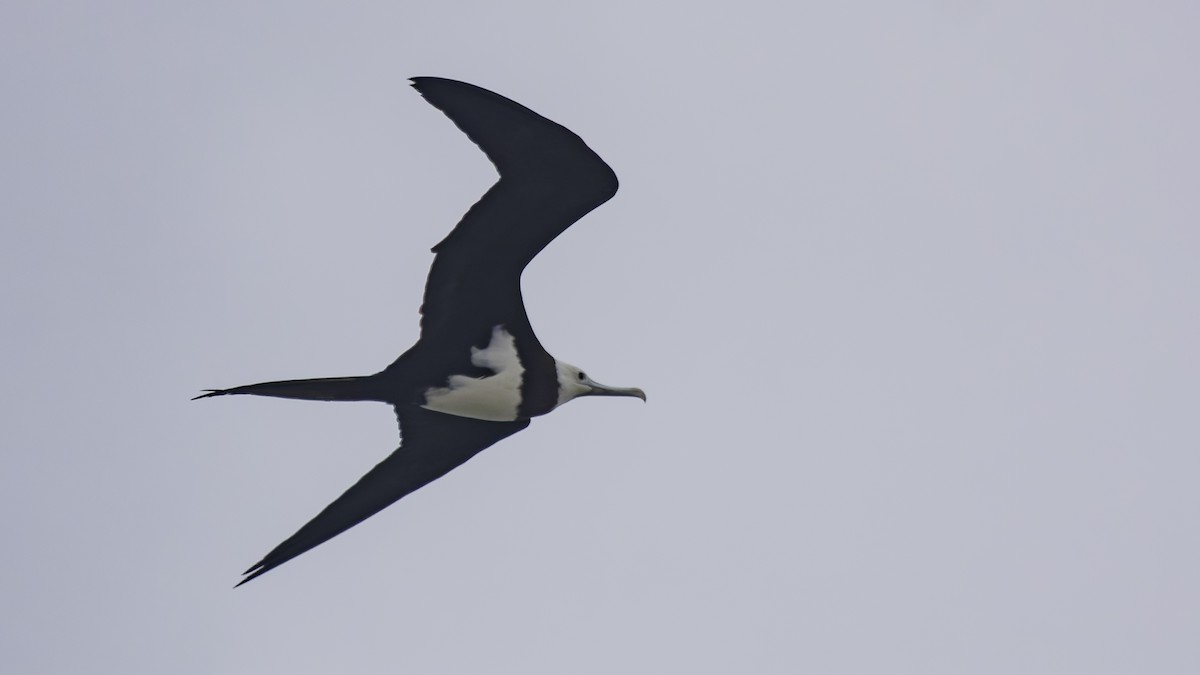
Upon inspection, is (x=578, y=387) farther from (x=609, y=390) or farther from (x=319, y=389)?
(x=319, y=389)

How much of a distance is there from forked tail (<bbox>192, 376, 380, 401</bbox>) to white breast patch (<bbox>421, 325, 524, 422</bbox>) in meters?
0.42

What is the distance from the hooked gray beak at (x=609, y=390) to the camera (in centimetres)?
978

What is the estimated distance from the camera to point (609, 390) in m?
9.84

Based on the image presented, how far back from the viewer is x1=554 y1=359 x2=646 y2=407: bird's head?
960 cm

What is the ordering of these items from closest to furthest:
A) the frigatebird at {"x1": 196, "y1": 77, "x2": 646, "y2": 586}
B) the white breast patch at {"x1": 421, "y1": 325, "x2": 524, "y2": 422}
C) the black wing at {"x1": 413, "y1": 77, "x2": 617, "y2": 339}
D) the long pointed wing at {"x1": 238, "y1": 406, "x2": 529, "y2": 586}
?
the black wing at {"x1": 413, "y1": 77, "x2": 617, "y2": 339}, the frigatebird at {"x1": 196, "y1": 77, "x2": 646, "y2": 586}, the white breast patch at {"x1": 421, "y1": 325, "x2": 524, "y2": 422}, the long pointed wing at {"x1": 238, "y1": 406, "x2": 529, "y2": 586}

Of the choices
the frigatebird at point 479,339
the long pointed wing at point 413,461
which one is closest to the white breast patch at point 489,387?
the frigatebird at point 479,339

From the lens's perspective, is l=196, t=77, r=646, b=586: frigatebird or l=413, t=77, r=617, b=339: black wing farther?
l=196, t=77, r=646, b=586: frigatebird

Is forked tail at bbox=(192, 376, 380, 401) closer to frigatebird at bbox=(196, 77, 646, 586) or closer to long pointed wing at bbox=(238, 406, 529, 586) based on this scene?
frigatebird at bbox=(196, 77, 646, 586)

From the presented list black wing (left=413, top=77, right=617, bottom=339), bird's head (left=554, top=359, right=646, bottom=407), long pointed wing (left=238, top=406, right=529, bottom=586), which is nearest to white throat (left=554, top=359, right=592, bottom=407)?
bird's head (left=554, top=359, right=646, bottom=407)

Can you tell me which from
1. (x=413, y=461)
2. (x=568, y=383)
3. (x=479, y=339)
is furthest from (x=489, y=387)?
(x=413, y=461)

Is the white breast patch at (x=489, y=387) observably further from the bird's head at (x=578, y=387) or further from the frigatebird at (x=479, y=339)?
the bird's head at (x=578, y=387)

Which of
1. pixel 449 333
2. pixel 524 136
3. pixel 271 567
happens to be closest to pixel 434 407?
pixel 449 333

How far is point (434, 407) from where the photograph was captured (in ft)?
30.7

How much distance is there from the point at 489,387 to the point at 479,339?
0.96 ft
